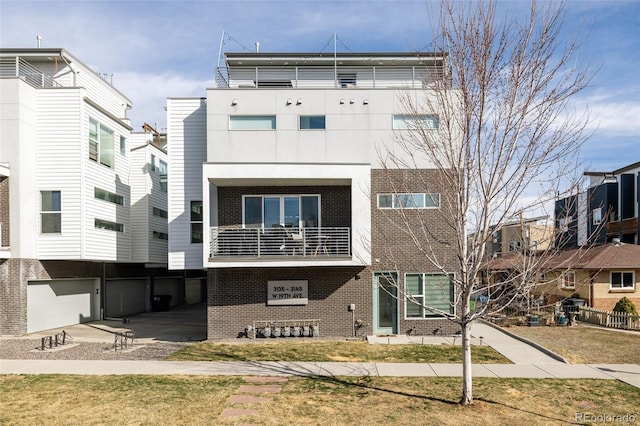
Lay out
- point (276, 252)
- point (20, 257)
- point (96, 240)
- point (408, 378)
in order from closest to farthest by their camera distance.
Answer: point (408, 378), point (276, 252), point (20, 257), point (96, 240)

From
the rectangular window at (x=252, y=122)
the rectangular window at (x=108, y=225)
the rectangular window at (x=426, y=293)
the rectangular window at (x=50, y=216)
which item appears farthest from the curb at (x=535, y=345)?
the rectangular window at (x=50, y=216)

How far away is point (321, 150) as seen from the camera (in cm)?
1662

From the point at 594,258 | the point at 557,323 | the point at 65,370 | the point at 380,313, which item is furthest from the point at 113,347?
the point at 594,258

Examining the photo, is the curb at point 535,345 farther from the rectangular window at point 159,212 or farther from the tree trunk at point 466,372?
the rectangular window at point 159,212

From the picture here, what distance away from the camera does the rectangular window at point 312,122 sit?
16703mm

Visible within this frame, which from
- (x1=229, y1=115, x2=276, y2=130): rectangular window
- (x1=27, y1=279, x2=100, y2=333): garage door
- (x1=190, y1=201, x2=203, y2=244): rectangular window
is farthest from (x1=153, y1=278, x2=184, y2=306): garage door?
(x1=229, y1=115, x2=276, y2=130): rectangular window

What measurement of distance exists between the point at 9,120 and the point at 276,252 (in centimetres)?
1166

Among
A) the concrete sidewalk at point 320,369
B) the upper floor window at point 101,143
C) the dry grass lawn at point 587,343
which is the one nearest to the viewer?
the concrete sidewalk at point 320,369

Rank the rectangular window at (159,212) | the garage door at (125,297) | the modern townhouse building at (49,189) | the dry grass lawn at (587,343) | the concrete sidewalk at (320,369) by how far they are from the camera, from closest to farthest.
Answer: the concrete sidewalk at (320,369), the dry grass lawn at (587,343), the modern townhouse building at (49,189), the garage door at (125,297), the rectangular window at (159,212)

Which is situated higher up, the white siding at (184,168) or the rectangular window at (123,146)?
the rectangular window at (123,146)

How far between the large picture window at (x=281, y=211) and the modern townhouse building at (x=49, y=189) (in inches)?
286

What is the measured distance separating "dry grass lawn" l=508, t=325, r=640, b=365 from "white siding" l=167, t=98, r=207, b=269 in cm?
1278

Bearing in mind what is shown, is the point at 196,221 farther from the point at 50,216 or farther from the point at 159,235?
the point at 159,235

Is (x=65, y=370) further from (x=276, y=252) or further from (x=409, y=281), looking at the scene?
(x=409, y=281)
